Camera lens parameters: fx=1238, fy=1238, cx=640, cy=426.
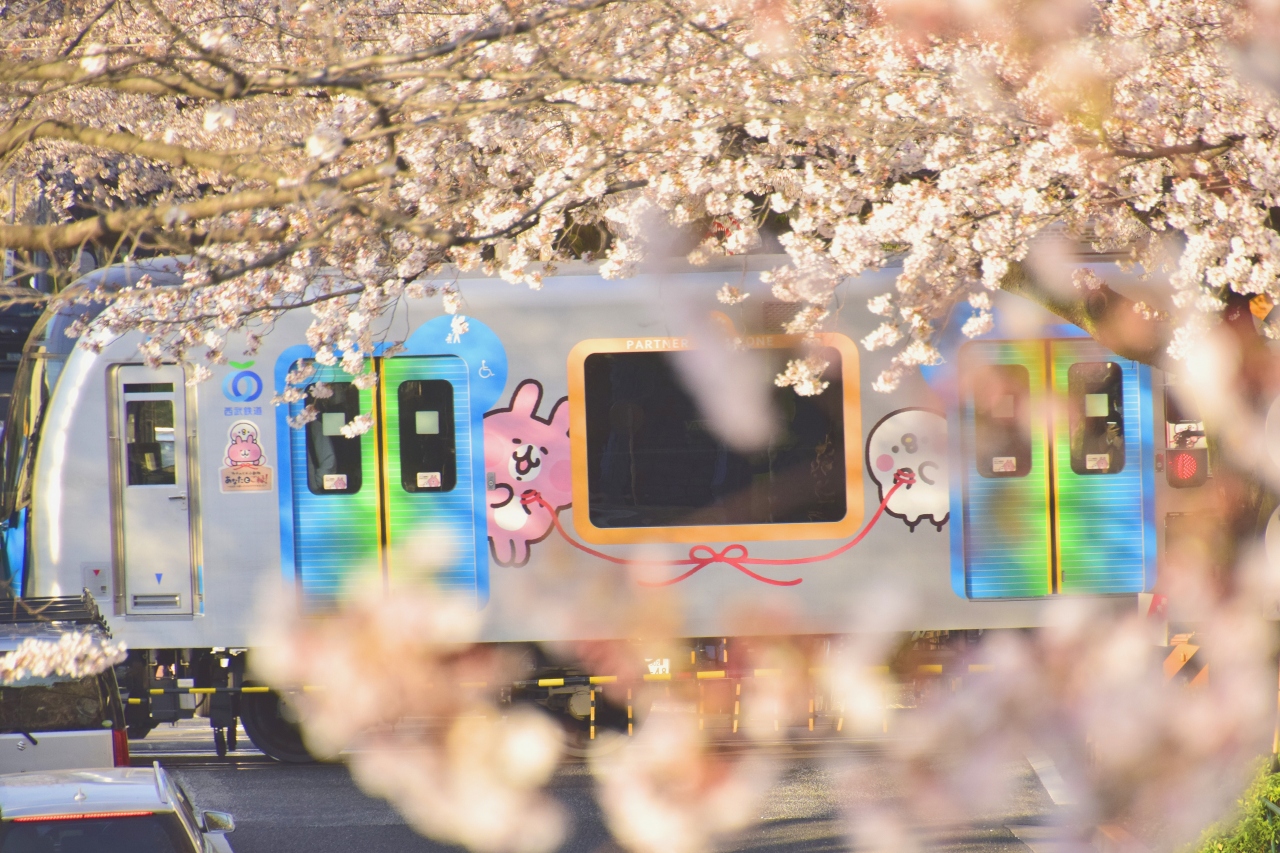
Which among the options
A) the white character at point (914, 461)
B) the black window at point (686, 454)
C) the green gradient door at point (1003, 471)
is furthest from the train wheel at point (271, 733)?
the green gradient door at point (1003, 471)

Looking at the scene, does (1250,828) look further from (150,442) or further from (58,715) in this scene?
(150,442)

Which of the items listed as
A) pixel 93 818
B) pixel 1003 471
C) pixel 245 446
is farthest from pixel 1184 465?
pixel 93 818

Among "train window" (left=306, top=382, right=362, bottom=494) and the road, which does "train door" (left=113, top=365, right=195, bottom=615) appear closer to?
"train window" (left=306, top=382, right=362, bottom=494)

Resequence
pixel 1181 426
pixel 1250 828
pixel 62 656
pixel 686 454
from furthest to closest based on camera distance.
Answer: pixel 1181 426 < pixel 686 454 < pixel 62 656 < pixel 1250 828

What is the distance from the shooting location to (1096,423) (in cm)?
913

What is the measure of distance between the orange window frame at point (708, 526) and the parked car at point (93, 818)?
12.7ft

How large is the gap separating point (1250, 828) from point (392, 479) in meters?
5.94

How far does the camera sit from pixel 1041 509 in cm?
914

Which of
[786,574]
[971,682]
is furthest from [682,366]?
[971,682]

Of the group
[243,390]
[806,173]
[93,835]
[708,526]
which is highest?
[806,173]

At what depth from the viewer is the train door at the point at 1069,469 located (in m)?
9.12

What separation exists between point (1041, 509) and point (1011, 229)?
11.1ft

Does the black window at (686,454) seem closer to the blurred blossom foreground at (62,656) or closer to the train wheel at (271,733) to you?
the train wheel at (271,733)

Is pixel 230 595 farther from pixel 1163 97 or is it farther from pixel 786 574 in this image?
pixel 1163 97
